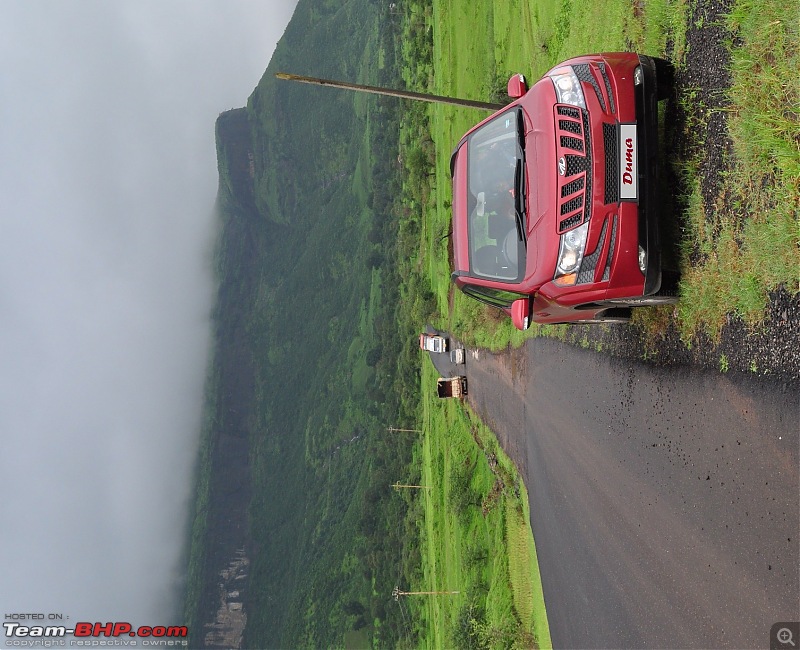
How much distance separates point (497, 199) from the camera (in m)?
8.81

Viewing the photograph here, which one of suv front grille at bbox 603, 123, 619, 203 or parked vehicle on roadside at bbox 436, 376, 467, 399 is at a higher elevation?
suv front grille at bbox 603, 123, 619, 203

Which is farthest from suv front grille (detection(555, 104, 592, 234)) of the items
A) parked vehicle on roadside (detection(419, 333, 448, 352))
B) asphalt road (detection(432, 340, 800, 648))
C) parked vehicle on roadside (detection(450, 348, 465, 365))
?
parked vehicle on roadside (detection(419, 333, 448, 352))

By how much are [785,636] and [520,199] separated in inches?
217

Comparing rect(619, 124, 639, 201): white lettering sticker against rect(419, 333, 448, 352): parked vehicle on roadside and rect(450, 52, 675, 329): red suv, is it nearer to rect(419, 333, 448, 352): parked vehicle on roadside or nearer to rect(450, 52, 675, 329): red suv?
rect(450, 52, 675, 329): red suv

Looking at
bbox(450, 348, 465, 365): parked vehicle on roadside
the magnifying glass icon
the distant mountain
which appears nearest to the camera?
the magnifying glass icon

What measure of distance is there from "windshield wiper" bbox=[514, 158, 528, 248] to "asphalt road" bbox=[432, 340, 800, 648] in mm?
2654

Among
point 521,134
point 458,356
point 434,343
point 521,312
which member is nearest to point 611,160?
point 521,134

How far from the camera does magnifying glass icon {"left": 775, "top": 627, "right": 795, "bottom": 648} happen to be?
18.0 feet

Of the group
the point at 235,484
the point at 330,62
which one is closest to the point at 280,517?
the point at 235,484

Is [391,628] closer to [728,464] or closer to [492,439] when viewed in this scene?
[492,439]

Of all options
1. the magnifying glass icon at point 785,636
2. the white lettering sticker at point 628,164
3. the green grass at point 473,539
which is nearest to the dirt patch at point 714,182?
the white lettering sticker at point 628,164

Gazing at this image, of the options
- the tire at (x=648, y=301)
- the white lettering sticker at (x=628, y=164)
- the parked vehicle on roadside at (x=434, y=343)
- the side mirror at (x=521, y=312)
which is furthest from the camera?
the parked vehicle on roadside at (x=434, y=343)

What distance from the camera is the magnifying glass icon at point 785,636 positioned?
5.49 metres

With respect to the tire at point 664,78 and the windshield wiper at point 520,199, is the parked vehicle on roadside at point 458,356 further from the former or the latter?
the tire at point 664,78
